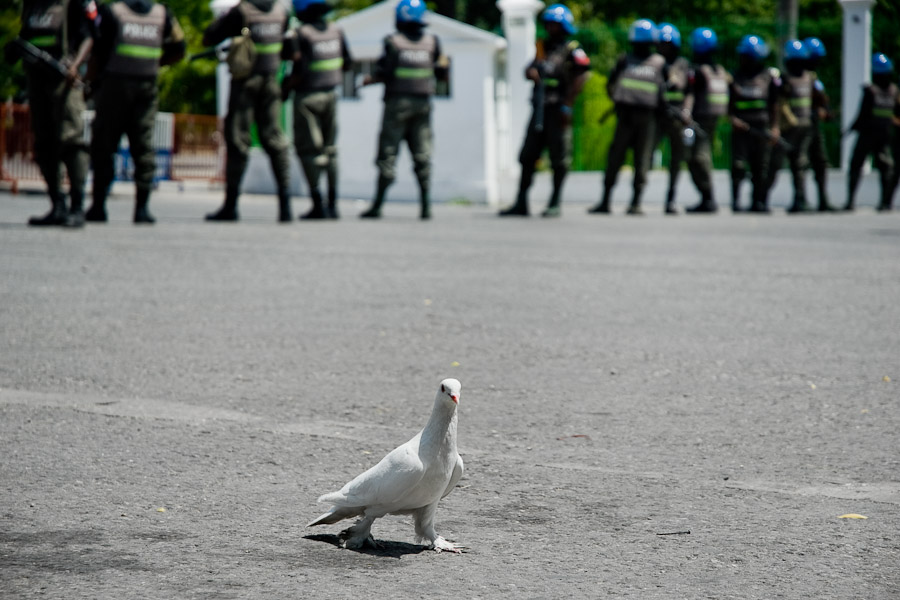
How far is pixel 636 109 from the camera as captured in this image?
16828 mm

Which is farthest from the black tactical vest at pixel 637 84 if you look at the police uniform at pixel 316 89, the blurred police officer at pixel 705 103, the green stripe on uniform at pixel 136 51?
the green stripe on uniform at pixel 136 51

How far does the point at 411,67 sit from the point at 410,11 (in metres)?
0.58

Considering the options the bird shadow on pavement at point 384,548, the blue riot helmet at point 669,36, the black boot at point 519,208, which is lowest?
the bird shadow on pavement at point 384,548

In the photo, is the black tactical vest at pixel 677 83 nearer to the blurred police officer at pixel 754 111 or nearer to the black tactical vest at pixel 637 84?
the black tactical vest at pixel 637 84

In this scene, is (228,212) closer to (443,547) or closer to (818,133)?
(818,133)

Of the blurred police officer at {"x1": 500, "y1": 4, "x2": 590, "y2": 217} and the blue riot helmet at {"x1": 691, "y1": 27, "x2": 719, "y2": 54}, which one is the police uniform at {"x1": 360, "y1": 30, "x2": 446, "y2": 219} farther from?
the blue riot helmet at {"x1": 691, "y1": 27, "x2": 719, "y2": 54}

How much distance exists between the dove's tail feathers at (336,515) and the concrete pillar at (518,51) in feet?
59.2

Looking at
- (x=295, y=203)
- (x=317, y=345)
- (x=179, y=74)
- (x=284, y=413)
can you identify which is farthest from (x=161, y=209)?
(x=179, y=74)

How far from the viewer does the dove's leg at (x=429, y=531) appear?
344 cm

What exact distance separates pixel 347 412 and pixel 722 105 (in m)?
14.2

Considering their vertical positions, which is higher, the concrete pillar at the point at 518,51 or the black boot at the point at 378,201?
the concrete pillar at the point at 518,51

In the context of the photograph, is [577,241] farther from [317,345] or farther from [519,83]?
[519,83]

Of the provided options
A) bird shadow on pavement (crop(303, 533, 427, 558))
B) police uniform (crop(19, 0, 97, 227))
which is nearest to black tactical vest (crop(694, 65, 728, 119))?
police uniform (crop(19, 0, 97, 227))

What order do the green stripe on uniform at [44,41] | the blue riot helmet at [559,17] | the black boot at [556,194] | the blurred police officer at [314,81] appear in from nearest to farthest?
1. the green stripe on uniform at [44,41]
2. the blurred police officer at [314,81]
3. the blue riot helmet at [559,17]
4. the black boot at [556,194]
